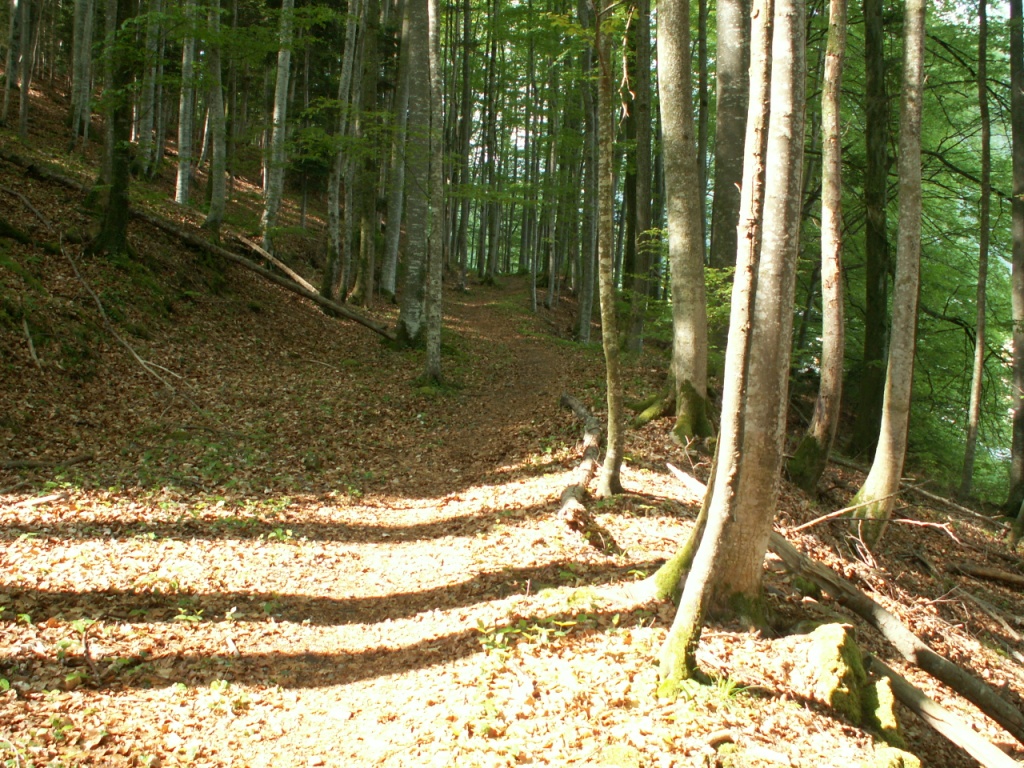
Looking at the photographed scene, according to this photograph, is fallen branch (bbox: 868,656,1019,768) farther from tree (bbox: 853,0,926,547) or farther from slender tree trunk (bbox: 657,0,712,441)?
slender tree trunk (bbox: 657,0,712,441)

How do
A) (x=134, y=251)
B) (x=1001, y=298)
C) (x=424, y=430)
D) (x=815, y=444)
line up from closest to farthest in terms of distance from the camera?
1. (x=815, y=444)
2. (x=424, y=430)
3. (x=134, y=251)
4. (x=1001, y=298)

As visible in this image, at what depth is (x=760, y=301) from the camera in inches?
178

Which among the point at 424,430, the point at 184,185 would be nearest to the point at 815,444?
the point at 424,430

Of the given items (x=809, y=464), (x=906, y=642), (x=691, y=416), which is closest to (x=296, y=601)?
(x=906, y=642)

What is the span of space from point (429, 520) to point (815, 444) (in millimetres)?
5140

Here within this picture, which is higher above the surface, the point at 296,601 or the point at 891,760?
the point at 891,760

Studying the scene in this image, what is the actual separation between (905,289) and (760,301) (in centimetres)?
460

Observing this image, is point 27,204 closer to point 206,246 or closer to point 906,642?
point 206,246

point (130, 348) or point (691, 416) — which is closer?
point (691, 416)

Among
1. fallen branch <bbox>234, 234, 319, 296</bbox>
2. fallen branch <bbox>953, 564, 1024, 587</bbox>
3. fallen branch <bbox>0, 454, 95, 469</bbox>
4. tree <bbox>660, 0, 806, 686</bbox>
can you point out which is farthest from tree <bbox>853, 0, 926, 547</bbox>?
fallen branch <bbox>234, 234, 319, 296</bbox>

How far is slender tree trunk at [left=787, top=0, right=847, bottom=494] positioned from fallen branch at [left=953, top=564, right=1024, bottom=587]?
7.35 ft

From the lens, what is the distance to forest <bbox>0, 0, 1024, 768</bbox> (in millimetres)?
4305

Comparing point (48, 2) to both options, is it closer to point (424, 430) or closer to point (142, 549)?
point (424, 430)

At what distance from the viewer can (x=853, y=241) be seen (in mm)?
17109
